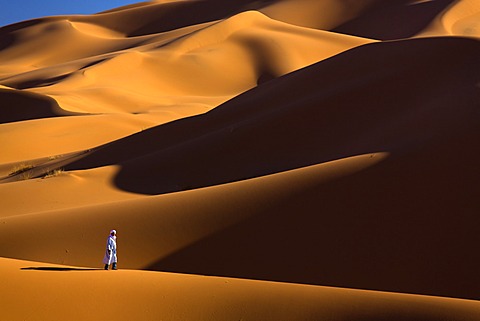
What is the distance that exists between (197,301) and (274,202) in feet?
13.8

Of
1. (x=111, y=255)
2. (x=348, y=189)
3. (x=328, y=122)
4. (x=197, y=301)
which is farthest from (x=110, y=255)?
(x=328, y=122)

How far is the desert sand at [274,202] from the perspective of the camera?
711cm

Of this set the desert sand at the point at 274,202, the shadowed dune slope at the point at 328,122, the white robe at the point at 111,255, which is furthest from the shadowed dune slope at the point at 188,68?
the white robe at the point at 111,255

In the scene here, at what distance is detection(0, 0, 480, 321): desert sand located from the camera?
23.3 feet

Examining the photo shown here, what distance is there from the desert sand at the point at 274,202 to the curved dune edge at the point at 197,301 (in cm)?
2

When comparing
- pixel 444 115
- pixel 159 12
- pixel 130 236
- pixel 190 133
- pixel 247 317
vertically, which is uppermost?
pixel 159 12

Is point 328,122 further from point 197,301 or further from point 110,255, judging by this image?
point 197,301

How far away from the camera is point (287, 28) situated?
53031 mm

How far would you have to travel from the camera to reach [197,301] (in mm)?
7078

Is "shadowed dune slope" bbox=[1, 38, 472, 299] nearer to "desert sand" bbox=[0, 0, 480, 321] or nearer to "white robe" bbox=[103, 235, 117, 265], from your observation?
"desert sand" bbox=[0, 0, 480, 321]

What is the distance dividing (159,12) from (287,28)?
909 inches

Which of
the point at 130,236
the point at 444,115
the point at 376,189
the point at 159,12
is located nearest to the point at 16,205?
the point at 130,236

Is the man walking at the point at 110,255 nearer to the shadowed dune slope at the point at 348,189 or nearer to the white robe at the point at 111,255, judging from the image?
the white robe at the point at 111,255

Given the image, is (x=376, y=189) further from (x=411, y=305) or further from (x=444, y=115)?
(x=411, y=305)
